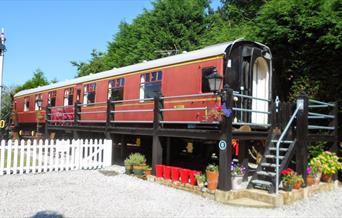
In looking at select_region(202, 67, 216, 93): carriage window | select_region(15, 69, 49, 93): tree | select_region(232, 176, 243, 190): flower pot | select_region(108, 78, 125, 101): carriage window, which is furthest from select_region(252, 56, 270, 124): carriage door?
select_region(15, 69, 49, 93): tree

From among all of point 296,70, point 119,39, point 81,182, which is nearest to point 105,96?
point 81,182

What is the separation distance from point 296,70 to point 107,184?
7.67 meters

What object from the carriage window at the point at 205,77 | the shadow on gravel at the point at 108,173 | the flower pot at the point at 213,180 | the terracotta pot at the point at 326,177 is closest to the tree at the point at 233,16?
the carriage window at the point at 205,77

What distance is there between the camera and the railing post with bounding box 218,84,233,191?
8055mm

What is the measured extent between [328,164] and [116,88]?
770 centimetres

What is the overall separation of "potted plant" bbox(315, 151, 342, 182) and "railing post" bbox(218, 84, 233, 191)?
3.07 m

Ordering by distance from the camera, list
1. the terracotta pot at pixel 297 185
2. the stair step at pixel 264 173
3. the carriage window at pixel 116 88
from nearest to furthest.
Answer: the stair step at pixel 264 173 < the terracotta pot at pixel 297 185 < the carriage window at pixel 116 88

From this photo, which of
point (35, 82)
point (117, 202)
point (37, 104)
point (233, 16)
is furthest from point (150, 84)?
point (35, 82)

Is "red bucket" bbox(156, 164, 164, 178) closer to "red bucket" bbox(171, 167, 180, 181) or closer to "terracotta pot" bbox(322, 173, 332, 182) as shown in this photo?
"red bucket" bbox(171, 167, 180, 181)

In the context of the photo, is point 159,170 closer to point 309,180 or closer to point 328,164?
point 309,180

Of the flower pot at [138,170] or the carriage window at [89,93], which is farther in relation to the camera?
the carriage window at [89,93]

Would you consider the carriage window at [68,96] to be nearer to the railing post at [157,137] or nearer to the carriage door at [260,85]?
the railing post at [157,137]

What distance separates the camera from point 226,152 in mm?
8125

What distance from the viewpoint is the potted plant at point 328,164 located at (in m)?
9.77
